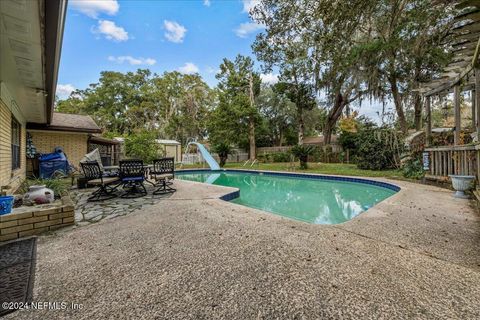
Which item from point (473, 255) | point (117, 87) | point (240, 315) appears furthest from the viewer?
point (117, 87)

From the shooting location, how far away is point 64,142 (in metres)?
9.22

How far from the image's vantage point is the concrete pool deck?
4.91 feet

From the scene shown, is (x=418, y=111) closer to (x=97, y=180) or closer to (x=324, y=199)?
(x=324, y=199)

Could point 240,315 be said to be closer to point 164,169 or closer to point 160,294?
point 160,294

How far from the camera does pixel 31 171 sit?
8273 millimetres

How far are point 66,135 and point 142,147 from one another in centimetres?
365

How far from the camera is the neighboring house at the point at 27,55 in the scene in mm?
2055

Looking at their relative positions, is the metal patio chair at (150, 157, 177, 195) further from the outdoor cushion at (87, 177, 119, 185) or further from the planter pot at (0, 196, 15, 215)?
the planter pot at (0, 196, 15, 215)

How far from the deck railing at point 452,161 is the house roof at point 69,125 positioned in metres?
Answer: 12.2

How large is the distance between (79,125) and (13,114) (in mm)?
4025

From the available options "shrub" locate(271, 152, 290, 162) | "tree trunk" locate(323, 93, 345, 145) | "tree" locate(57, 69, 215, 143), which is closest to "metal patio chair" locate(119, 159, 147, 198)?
"shrub" locate(271, 152, 290, 162)

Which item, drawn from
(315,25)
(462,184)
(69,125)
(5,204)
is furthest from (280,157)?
(5,204)

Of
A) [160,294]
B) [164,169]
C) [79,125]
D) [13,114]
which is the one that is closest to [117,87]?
[79,125]

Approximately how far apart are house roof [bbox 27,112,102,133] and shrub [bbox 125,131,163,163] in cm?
260
